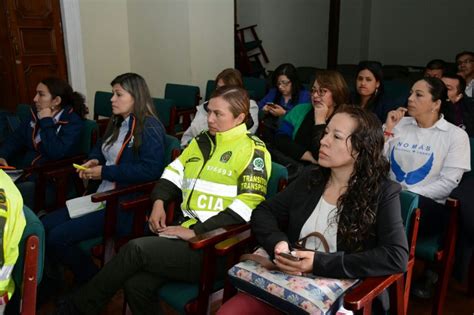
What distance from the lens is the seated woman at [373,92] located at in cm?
287

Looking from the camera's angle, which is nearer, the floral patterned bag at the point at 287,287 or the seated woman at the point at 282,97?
the floral patterned bag at the point at 287,287

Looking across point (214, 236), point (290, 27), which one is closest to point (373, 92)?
point (214, 236)

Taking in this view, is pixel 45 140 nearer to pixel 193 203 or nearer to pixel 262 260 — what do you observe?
pixel 193 203

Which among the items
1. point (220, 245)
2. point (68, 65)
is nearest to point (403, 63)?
point (68, 65)

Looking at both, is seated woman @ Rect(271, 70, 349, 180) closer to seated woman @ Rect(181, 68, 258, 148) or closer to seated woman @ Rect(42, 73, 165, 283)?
seated woman @ Rect(181, 68, 258, 148)

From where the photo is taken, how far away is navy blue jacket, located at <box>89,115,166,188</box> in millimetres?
2152

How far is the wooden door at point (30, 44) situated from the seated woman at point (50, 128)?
6.32 ft

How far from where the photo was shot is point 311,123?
2.62m

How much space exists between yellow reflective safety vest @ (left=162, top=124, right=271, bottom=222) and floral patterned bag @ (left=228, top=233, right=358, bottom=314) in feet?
1.06

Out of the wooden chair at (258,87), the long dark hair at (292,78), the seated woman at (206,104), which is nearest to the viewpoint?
the seated woman at (206,104)

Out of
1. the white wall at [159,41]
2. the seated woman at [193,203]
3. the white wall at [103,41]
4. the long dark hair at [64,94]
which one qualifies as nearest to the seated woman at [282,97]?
the seated woman at [193,203]

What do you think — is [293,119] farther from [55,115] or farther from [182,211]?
[55,115]

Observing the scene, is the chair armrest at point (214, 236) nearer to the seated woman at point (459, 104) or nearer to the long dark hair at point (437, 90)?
the long dark hair at point (437, 90)

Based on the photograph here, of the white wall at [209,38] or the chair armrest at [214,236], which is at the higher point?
the white wall at [209,38]
